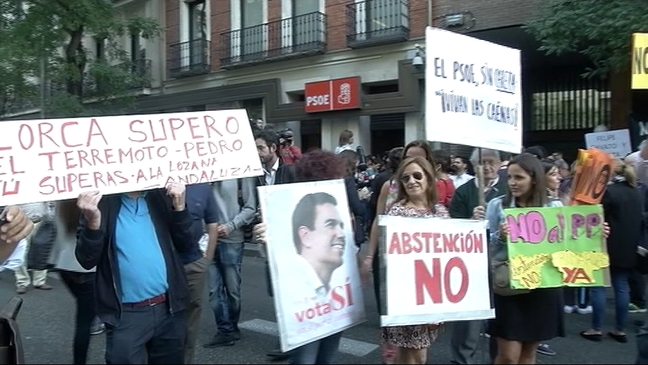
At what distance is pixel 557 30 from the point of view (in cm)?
980

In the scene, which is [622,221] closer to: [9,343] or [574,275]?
[574,275]

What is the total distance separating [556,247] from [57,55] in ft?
45.4

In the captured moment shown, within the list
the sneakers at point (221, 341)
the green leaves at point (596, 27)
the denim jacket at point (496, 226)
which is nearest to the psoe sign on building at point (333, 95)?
the green leaves at point (596, 27)

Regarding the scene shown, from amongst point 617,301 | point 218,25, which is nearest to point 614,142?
point 617,301

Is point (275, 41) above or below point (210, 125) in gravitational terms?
above

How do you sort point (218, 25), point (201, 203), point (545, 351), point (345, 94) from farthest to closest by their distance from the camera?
point (218, 25)
point (345, 94)
point (545, 351)
point (201, 203)

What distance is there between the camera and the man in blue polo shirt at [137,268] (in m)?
2.84

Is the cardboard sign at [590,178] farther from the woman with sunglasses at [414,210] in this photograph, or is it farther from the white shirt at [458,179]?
the white shirt at [458,179]

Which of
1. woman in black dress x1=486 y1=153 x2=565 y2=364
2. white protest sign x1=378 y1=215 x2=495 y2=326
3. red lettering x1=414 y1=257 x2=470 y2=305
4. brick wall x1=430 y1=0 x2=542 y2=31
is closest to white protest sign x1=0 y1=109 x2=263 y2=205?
white protest sign x1=378 y1=215 x2=495 y2=326

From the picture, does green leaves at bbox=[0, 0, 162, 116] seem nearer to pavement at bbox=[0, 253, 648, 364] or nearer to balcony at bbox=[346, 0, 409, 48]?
balcony at bbox=[346, 0, 409, 48]

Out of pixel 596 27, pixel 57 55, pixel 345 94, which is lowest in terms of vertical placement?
pixel 345 94

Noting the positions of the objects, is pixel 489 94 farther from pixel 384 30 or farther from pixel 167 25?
pixel 167 25

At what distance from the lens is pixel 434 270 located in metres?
3.15

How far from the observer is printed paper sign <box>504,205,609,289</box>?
3.35m
